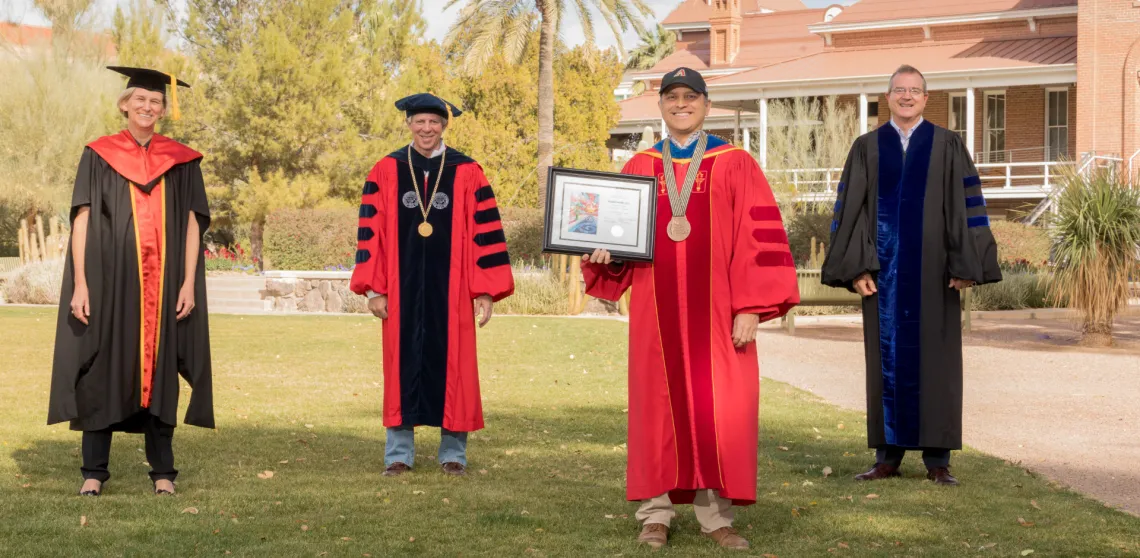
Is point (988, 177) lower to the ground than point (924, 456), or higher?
higher

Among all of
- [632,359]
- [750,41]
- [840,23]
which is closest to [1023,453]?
[632,359]

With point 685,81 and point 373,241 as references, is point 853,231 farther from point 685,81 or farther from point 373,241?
point 373,241

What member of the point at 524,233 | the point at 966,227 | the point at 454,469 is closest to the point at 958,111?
the point at 524,233

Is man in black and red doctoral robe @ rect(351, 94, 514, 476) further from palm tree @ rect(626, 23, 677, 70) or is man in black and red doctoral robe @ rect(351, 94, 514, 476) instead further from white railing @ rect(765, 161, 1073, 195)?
palm tree @ rect(626, 23, 677, 70)

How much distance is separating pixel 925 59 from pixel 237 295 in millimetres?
19105

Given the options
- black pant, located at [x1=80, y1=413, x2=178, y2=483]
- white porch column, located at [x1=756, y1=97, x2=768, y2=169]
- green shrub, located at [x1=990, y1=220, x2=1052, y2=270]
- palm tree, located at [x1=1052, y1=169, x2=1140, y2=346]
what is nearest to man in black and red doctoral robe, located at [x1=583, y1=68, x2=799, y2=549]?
black pant, located at [x1=80, y1=413, x2=178, y2=483]

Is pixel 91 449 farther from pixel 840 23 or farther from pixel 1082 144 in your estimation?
pixel 840 23

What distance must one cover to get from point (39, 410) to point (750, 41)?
43.3m

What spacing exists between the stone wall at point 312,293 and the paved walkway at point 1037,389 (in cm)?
765

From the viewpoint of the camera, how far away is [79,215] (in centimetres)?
641

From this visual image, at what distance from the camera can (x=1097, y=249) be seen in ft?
48.5

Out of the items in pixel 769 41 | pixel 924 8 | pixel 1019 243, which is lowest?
pixel 1019 243

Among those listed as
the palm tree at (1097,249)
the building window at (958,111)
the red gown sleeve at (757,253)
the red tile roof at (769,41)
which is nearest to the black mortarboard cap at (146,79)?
the red gown sleeve at (757,253)

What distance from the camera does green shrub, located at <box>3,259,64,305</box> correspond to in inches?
985
